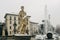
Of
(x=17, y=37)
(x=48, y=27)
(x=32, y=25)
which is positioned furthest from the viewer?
(x=32, y=25)

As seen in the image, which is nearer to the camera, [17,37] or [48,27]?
[17,37]

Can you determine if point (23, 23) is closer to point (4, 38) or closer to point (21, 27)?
point (21, 27)

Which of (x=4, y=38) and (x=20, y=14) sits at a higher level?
(x=20, y=14)

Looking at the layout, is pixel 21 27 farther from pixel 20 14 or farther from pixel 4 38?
pixel 4 38

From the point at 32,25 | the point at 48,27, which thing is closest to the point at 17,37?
the point at 48,27

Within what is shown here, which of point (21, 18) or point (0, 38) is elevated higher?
point (21, 18)

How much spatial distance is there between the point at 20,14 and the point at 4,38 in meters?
10.5

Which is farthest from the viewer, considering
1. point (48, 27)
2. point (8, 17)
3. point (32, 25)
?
point (32, 25)

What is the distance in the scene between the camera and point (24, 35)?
19266mm

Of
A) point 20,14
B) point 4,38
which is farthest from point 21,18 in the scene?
point 4,38

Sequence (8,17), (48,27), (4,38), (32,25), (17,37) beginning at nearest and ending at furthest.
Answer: (17,37), (4,38), (48,27), (8,17), (32,25)

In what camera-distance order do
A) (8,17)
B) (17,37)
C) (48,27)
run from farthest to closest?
1. (8,17)
2. (48,27)
3. (17,37)

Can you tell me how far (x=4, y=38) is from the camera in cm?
2994

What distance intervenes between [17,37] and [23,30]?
1.04 meters
